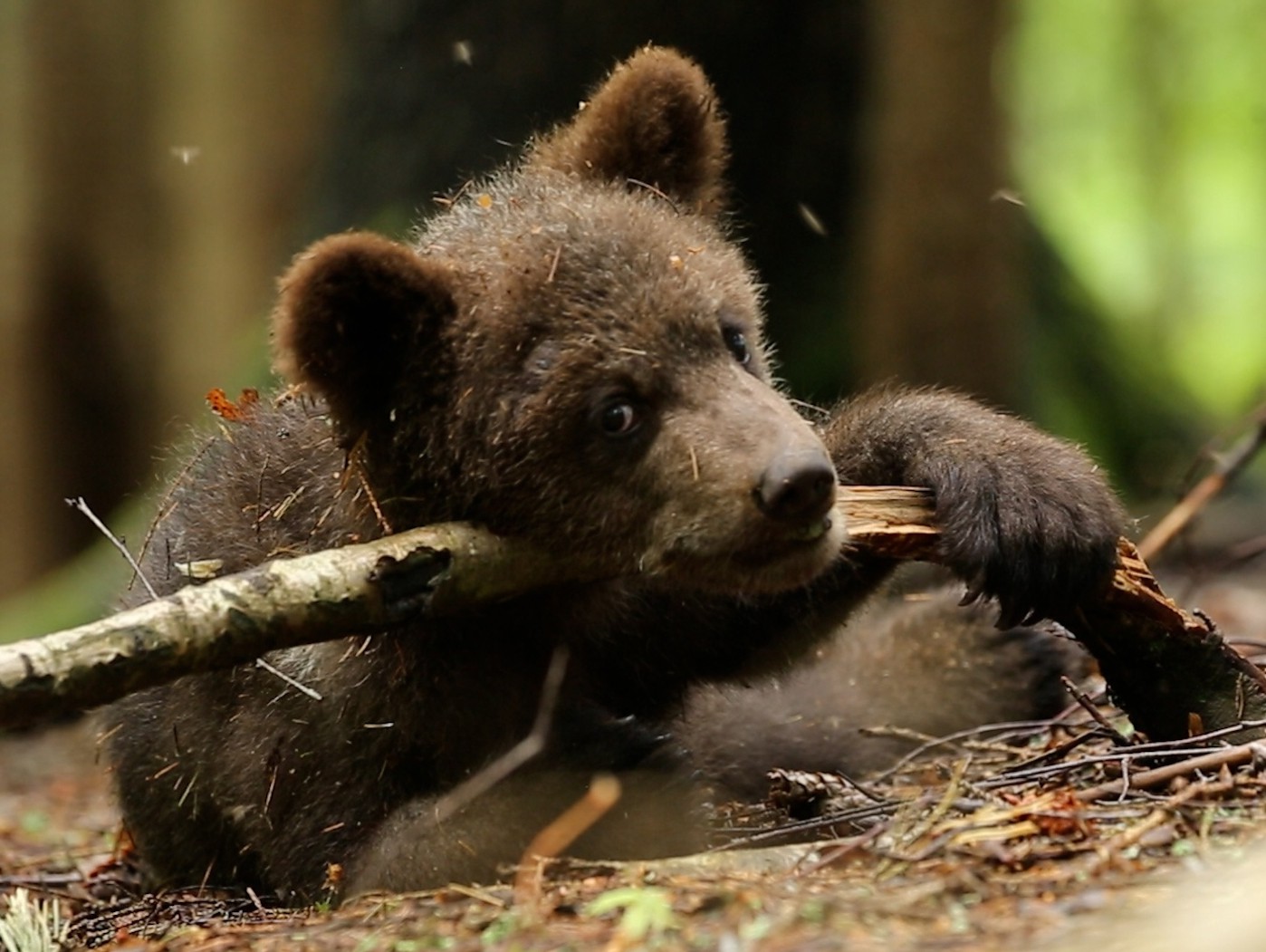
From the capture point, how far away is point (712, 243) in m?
5.69

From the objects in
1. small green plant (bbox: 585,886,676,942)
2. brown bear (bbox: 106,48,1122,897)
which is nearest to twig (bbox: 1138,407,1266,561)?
brown bear (bbox: 106,48,1122,897)

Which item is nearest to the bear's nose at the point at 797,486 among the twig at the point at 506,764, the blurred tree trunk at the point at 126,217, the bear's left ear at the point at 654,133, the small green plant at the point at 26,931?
the twig at the point at 506,764

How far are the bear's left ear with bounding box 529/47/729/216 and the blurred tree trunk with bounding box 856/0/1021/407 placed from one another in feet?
15.9

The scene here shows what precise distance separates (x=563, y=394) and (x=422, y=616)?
0.82 metres

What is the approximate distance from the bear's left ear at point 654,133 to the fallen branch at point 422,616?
4.65 feet

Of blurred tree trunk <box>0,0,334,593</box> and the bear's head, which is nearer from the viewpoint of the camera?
the bear's head

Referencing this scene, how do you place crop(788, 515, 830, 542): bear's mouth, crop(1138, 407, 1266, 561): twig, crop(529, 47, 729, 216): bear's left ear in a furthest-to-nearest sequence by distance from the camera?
1. crop(1138, 407, 1266, 561): twig
2. crop(529, 47, 729, 216): bear's left ear
3. crop(788, 515, 830, 542): bear's mouth

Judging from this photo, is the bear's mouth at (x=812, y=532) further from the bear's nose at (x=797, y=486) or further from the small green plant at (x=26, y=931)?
the small green plant at (x=26, y=931)

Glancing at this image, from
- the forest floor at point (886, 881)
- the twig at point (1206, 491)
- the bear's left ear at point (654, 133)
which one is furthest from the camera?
the twig at point (1206, 491)

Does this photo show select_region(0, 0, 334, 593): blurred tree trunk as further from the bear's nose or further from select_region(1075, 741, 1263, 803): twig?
select_region(1075, 741, 1263, 803): twig

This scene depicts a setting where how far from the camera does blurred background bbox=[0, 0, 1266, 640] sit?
10.8 metres

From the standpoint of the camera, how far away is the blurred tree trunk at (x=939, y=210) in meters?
10.6

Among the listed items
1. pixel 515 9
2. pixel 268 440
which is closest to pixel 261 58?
pixel 515 9

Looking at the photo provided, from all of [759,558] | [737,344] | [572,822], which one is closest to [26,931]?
[572,822]
